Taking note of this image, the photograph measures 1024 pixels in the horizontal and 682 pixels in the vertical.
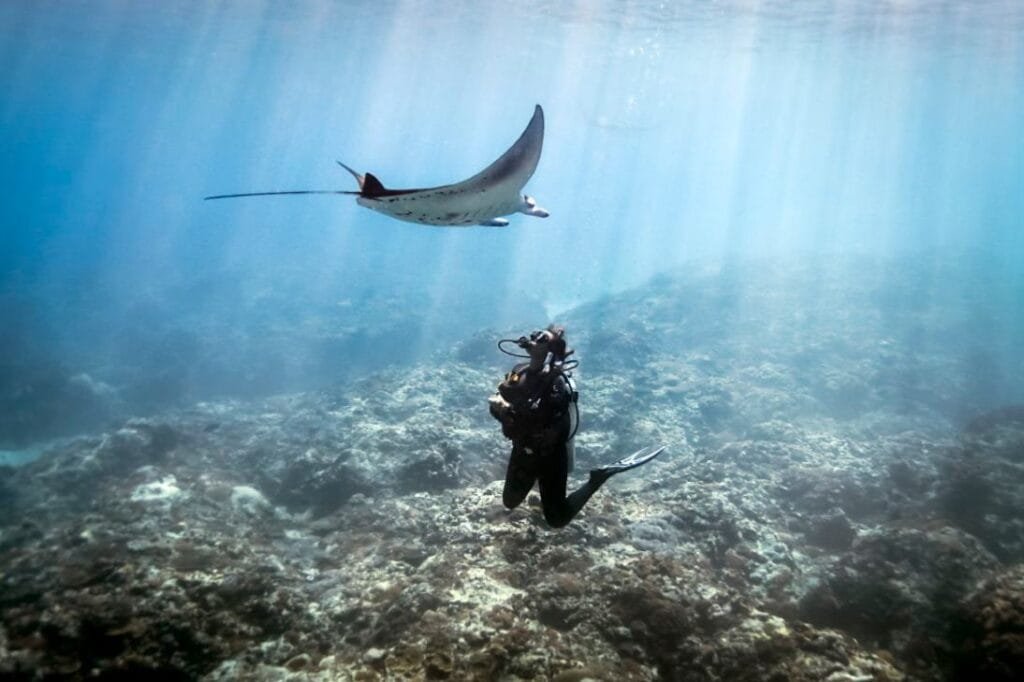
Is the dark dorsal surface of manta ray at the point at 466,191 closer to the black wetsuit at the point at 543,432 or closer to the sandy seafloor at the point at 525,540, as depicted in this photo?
the black wetsuit at the point at 543,432

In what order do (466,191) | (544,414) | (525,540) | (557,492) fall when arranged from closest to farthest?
1. (466,191)
2. (544,414)
3. (557,492)
4. (525,540)

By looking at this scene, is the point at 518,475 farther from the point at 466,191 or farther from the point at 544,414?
the point at 466,191

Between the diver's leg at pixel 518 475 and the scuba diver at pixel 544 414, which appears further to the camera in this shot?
the diver's leg at pixel 518 475

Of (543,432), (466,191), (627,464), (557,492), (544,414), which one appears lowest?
(557,492)

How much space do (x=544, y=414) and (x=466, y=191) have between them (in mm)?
1966

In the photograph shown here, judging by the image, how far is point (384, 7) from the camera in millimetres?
27734

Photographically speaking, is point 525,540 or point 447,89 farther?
point 447,89

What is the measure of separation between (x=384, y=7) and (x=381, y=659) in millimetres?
32016

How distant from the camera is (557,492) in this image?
457 centimetres

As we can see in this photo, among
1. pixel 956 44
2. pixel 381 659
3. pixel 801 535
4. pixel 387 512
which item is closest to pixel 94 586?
pixel 381 659

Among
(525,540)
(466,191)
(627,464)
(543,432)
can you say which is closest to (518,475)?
(543,432)

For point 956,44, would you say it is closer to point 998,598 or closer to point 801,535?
point 801,535

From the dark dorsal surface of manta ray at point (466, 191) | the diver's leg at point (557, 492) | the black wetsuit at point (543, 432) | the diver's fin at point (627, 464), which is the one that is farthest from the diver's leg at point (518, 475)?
the dark dorsal surface of manta ray at point (466, 191)

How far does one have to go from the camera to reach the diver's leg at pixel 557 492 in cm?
445
